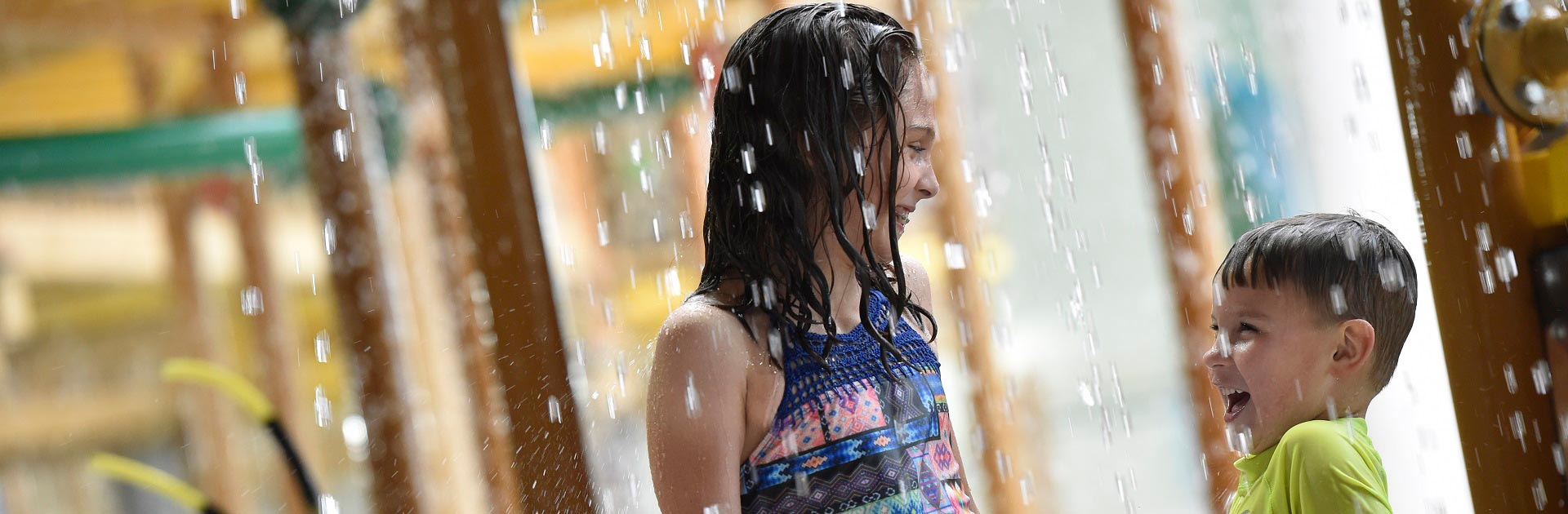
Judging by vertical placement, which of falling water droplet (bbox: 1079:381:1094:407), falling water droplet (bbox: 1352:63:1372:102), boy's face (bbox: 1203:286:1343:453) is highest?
falling water droplet (bbox: 1352:63:1372:102)

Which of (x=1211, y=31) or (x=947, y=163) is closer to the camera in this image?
(x=947, y=163)

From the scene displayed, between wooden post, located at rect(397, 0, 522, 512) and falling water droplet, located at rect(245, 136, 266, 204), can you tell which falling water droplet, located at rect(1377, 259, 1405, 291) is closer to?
wooden post, located at rect(397, 0, 522, 512)

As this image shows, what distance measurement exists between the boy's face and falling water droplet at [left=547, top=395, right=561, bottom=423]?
62.0 inches

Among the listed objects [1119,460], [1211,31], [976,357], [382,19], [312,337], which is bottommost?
[1119,460]

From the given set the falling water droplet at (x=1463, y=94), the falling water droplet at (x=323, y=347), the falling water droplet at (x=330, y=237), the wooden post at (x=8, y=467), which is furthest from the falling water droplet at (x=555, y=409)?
the falling water droplet at (x=323, y=347)

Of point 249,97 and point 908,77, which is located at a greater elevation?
point 249,97

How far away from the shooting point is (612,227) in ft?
13.8

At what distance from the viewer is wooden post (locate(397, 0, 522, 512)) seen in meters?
2.51

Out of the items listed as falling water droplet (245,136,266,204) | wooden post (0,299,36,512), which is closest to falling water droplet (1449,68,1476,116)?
falling water droplet (245,136,266,204)

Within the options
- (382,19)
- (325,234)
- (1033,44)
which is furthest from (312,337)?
(1033,44)

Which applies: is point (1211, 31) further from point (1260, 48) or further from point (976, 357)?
point (976, 357)

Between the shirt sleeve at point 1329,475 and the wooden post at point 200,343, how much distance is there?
145 inches

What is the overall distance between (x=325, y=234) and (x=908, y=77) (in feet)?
6.45

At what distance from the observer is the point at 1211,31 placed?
3.50 metres
